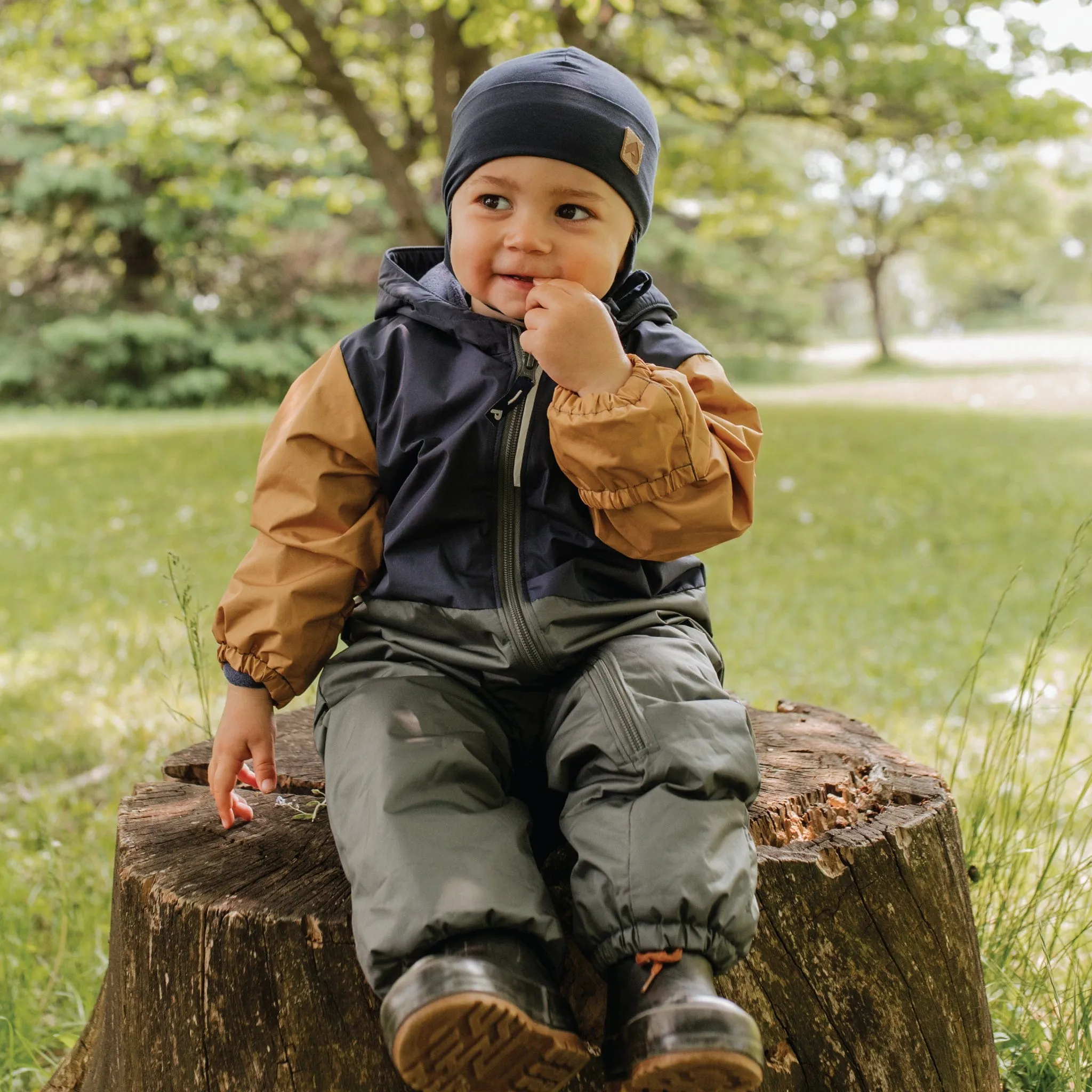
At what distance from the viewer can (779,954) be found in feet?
5.90

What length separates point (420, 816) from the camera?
1.63m

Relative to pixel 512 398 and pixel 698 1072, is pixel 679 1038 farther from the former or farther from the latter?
pixel 512 398

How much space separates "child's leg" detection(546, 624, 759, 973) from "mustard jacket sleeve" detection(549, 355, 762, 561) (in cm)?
21

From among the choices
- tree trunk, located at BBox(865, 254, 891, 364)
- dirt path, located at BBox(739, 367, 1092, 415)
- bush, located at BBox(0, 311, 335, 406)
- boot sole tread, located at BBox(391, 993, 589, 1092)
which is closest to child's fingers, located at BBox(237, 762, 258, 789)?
boot sole tread, located at BBox(391, 993, 589, 1092)

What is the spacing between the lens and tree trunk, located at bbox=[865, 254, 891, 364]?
2736 cm

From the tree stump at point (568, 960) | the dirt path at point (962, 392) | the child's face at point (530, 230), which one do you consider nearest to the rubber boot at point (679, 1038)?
the tree stump at point (568, 960)

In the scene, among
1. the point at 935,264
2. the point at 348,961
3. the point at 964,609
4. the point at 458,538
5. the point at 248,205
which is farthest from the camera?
the point at 935,264

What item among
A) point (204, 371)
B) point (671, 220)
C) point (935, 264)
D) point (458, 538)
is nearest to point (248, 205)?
point (204, 371)

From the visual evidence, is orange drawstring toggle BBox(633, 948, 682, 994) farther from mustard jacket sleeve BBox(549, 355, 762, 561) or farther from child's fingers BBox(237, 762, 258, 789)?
child's fingers BBox(237, 762, 258, 789)

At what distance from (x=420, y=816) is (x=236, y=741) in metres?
0.49

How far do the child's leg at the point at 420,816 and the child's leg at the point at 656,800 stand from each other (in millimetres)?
85

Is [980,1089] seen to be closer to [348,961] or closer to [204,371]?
[348,961]

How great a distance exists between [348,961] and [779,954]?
69 cm

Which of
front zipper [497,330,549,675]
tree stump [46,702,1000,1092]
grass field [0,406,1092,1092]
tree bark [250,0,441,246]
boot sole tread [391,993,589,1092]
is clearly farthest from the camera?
tree bark [250,0,441,246]
